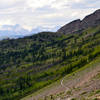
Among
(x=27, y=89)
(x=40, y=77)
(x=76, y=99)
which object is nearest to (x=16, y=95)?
(x=27, y=89)

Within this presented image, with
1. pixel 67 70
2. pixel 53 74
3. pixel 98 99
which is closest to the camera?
pixel 98 99

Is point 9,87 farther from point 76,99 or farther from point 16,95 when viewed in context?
point 76,99

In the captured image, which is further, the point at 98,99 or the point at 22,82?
the point at 22,82

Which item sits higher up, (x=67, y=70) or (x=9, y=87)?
(x=67, y=70)

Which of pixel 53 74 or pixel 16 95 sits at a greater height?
pixel 53 74

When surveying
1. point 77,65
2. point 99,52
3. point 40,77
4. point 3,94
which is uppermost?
point 99,52

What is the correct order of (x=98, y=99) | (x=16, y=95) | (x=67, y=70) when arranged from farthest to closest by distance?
(x=67, y=70)
(x=16, y=95)
(x=98, y=99)

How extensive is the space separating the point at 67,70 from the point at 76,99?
138033 mm

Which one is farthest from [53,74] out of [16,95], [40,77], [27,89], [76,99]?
[76,99]

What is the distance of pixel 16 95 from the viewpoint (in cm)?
16550

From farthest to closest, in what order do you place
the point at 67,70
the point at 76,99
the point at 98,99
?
the point at 67,70 → the point at 76,99 → the point at 98,99

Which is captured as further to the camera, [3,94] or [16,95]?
[3,94]

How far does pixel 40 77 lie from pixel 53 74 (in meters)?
15.4

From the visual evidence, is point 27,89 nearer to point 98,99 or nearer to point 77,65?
point 77,65
